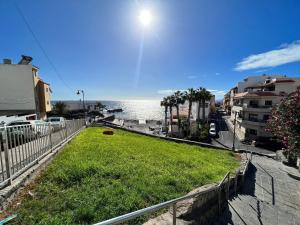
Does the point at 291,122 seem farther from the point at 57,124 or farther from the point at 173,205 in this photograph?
the point at 57,124

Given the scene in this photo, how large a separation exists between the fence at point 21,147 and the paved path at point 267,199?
19.9 feet

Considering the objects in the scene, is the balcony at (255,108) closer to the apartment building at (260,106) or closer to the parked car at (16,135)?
the apartment building at (260,106)

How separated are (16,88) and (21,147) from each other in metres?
24.9

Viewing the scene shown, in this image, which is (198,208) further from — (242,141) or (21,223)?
(242,141)

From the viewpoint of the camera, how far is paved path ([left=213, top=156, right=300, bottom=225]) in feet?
20.0

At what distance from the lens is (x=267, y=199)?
872cm

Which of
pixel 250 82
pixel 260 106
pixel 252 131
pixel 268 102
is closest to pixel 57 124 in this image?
pixel 252 131

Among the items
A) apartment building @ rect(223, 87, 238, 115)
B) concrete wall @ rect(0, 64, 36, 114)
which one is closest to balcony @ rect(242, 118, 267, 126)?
apartment building @ rect(223, 87, 238, 115)

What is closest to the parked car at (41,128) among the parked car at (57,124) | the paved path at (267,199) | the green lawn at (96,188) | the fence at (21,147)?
the fence at (21,147)

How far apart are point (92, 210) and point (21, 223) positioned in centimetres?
135

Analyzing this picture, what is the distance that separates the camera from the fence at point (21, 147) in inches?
165

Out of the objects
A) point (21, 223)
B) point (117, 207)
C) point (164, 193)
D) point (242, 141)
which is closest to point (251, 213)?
point (164, 193)

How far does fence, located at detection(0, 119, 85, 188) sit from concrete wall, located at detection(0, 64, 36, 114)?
22.0 metres

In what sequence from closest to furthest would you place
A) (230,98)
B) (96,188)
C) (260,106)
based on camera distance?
(96,188) < (260,106) < (230,98)
